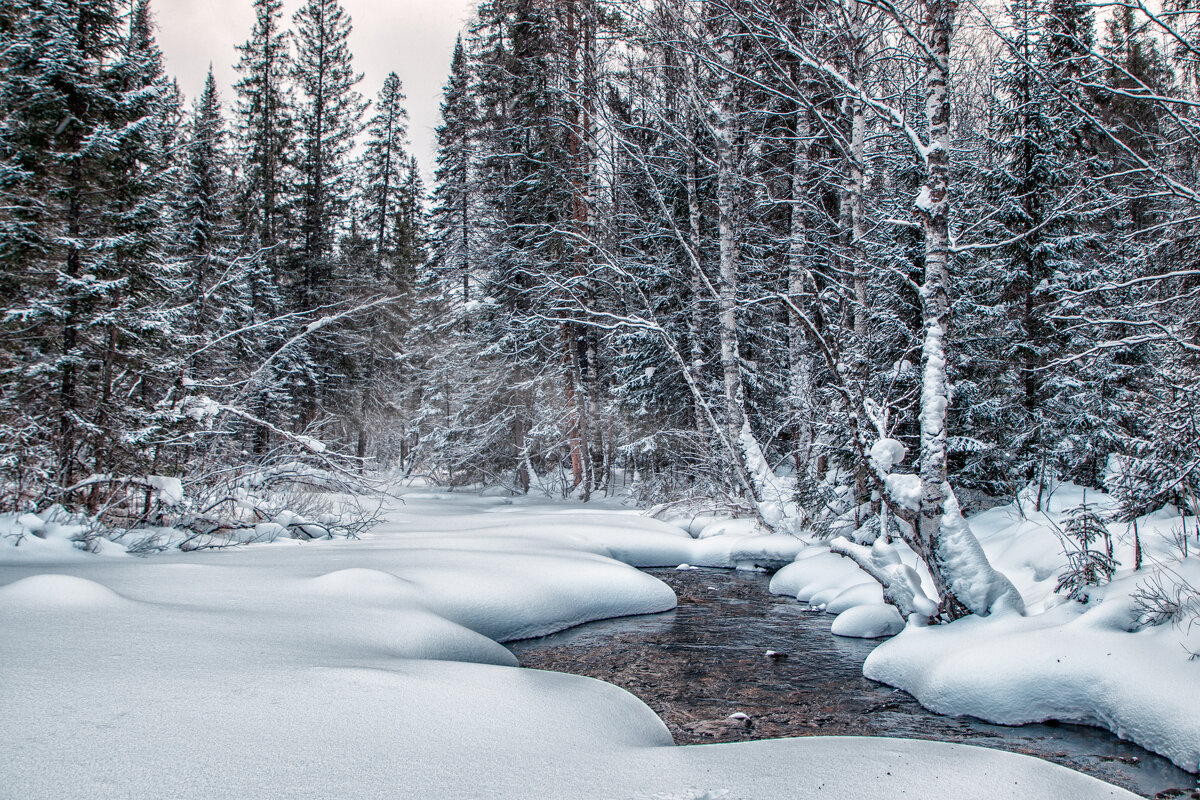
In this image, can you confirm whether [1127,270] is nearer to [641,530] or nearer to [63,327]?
[641,530]

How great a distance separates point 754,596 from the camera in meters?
8.04

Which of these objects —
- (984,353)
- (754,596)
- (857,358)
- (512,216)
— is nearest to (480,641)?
(754,596)

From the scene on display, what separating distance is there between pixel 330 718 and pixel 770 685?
3.38 m

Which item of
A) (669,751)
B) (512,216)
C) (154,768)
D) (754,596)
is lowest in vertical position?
(754,596)

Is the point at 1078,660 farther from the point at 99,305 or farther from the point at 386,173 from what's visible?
the point at 386,173

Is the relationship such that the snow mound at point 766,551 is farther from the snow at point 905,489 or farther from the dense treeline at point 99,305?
the dense treeline at point 99,305

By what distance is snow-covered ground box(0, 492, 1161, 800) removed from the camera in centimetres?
217

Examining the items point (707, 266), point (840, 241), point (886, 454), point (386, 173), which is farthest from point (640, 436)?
point (386, 173)

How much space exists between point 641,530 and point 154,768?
936 centimetres

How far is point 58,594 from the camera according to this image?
3.91m

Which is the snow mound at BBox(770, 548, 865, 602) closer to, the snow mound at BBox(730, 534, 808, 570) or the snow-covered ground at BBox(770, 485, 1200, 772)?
the snow mound at BBox(730, 534, 808, 570)

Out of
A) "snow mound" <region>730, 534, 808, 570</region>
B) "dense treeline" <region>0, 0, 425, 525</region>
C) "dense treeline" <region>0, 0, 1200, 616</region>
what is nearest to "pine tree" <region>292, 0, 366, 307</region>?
"dense treeline" <region>0, 0, 1200, 616</region>

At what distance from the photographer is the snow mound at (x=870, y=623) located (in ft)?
20.4

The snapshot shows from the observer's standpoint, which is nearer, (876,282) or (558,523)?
(876,282)
